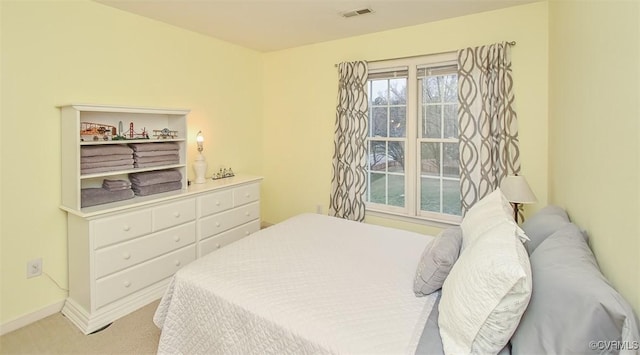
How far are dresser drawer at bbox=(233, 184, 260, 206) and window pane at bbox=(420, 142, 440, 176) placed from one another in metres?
1.84

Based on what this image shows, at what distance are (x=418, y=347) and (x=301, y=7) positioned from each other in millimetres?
2652

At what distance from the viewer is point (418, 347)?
119cm

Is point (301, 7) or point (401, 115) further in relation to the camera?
point (401, 115)

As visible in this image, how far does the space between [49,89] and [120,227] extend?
1.14 m

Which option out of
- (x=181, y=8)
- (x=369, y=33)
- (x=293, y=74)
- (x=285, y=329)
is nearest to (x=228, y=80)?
(x=293, y=74)

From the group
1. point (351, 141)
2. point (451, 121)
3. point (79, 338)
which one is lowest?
point (79, 338)

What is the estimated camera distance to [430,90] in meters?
3.24

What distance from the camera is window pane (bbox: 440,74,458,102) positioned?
311cm

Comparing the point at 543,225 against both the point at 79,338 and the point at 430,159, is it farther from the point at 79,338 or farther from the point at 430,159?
the point at 79,338

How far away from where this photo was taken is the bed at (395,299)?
97 centimetres

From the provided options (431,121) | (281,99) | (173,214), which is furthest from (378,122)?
(173,214)

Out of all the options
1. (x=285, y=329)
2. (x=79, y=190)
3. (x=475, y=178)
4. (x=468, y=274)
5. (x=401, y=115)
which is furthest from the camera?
(x=401, y=115)

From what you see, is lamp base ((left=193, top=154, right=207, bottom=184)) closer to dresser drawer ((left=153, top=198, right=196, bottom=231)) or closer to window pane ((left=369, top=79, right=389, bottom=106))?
dresser drawer ((left=153, top=198, right=196, bottom=231))

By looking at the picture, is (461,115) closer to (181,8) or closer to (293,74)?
(293,74)
